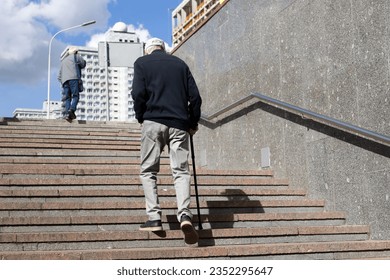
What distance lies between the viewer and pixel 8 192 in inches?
223

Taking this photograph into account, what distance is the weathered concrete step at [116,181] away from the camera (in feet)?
19.8

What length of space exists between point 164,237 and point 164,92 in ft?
4.02

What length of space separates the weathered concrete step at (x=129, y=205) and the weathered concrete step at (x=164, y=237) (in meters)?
0.70

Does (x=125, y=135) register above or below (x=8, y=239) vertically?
above

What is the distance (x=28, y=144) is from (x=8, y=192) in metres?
2.57

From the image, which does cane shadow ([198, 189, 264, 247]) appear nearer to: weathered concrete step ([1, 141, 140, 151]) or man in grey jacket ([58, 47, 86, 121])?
weathered concrete step ([1, 141, 140, 151])

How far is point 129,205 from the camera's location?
18.6 feet

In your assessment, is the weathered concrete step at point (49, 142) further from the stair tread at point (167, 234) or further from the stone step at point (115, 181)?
the stair tread at point (167, 234)

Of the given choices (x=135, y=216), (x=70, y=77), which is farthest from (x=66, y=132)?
(x=135, y=216)

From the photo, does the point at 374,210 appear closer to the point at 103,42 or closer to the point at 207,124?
the point at 207,124

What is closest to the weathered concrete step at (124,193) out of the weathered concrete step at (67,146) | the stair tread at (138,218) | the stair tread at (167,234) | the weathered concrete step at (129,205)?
the weathered concrete step at (129,205)

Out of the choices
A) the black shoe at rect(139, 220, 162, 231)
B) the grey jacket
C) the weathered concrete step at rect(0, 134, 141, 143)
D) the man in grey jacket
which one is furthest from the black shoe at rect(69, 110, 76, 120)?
the black shoe at rect(139, 220, 162, 231)
